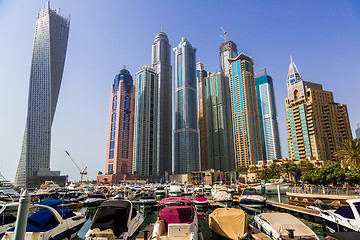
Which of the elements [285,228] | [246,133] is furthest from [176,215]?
[246,133]

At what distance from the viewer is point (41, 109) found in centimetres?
14888

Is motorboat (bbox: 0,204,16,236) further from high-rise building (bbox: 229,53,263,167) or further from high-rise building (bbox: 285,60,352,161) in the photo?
high-rise building (bbox: 229,53,263,167)

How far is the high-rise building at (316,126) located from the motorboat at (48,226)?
437ft

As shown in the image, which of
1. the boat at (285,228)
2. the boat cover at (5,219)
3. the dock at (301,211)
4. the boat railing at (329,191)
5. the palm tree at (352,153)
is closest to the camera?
the boat at (285,228)

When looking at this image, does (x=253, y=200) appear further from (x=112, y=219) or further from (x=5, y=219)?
(x=5, y=219)

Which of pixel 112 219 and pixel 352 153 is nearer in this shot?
pixel 112 219

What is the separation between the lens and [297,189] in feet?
126

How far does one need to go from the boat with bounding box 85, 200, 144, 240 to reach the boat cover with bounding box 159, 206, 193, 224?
2.46m

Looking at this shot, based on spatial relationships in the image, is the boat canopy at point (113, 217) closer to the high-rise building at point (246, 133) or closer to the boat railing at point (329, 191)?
the boat railing at point (329, 191)

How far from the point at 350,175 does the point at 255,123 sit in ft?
529

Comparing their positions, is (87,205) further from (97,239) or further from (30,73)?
(30,73)

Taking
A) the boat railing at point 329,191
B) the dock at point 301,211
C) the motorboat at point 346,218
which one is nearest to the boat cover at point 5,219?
the motorboat at point 346,218

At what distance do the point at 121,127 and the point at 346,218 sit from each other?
178514 millimetres

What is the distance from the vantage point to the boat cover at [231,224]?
50.3 feet
